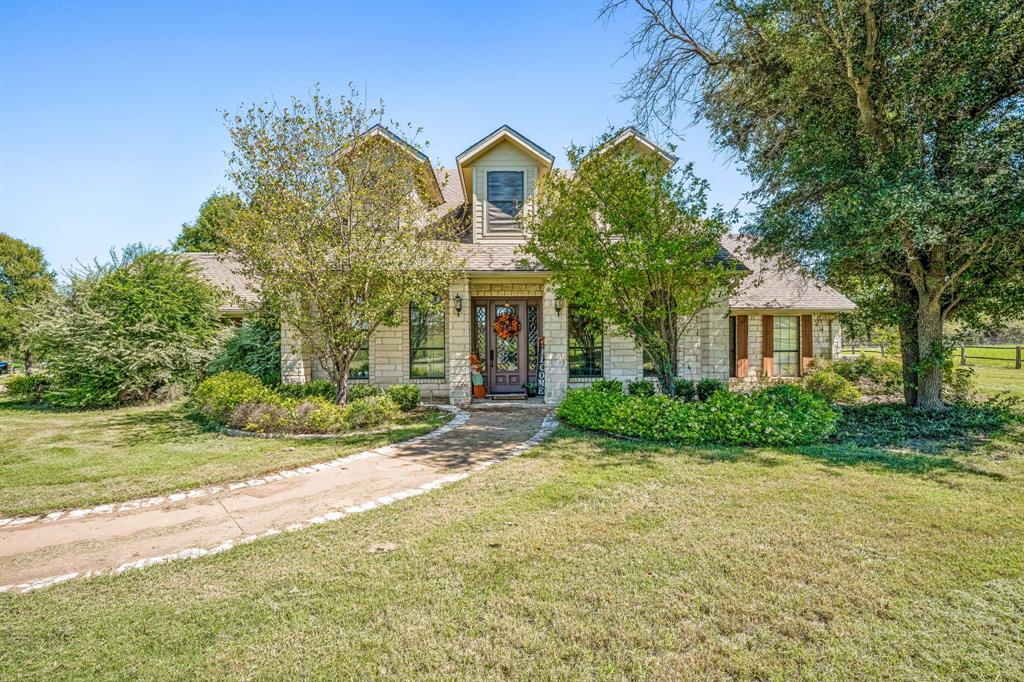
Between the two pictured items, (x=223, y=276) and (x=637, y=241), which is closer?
(x=637, y=241)

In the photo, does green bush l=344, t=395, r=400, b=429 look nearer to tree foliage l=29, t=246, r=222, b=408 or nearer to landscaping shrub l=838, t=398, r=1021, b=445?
tree foliage l=29, t=246, r=222, b=408

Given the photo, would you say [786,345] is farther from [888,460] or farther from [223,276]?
Answer: [223,276]

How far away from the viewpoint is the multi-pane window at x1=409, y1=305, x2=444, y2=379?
12.1 m

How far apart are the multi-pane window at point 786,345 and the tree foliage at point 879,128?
18.8 feet

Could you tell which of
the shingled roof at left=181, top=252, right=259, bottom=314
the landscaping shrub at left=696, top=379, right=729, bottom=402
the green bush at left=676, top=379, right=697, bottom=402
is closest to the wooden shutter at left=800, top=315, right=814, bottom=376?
the landscaping shrub at left=696, top=379, right=729, bottom=402

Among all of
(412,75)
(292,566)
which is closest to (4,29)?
(412,75)

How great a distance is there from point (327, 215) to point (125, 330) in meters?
8.03

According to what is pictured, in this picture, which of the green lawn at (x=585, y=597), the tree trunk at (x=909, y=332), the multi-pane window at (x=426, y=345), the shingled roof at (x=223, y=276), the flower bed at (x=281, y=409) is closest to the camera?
the green lawn at (x=585, y=597)

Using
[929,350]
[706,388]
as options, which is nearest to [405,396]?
[706,388]

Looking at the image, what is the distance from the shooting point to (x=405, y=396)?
33.9ft

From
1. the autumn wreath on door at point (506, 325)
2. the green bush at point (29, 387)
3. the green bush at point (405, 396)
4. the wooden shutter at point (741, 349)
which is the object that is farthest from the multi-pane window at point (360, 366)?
the wooden shutter at point (741, 349)

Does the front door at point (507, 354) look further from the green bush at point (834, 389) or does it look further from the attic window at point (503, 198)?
the green bush at point (834, 389)

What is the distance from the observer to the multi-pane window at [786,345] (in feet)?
53.0

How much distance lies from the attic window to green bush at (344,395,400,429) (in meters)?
5.48
